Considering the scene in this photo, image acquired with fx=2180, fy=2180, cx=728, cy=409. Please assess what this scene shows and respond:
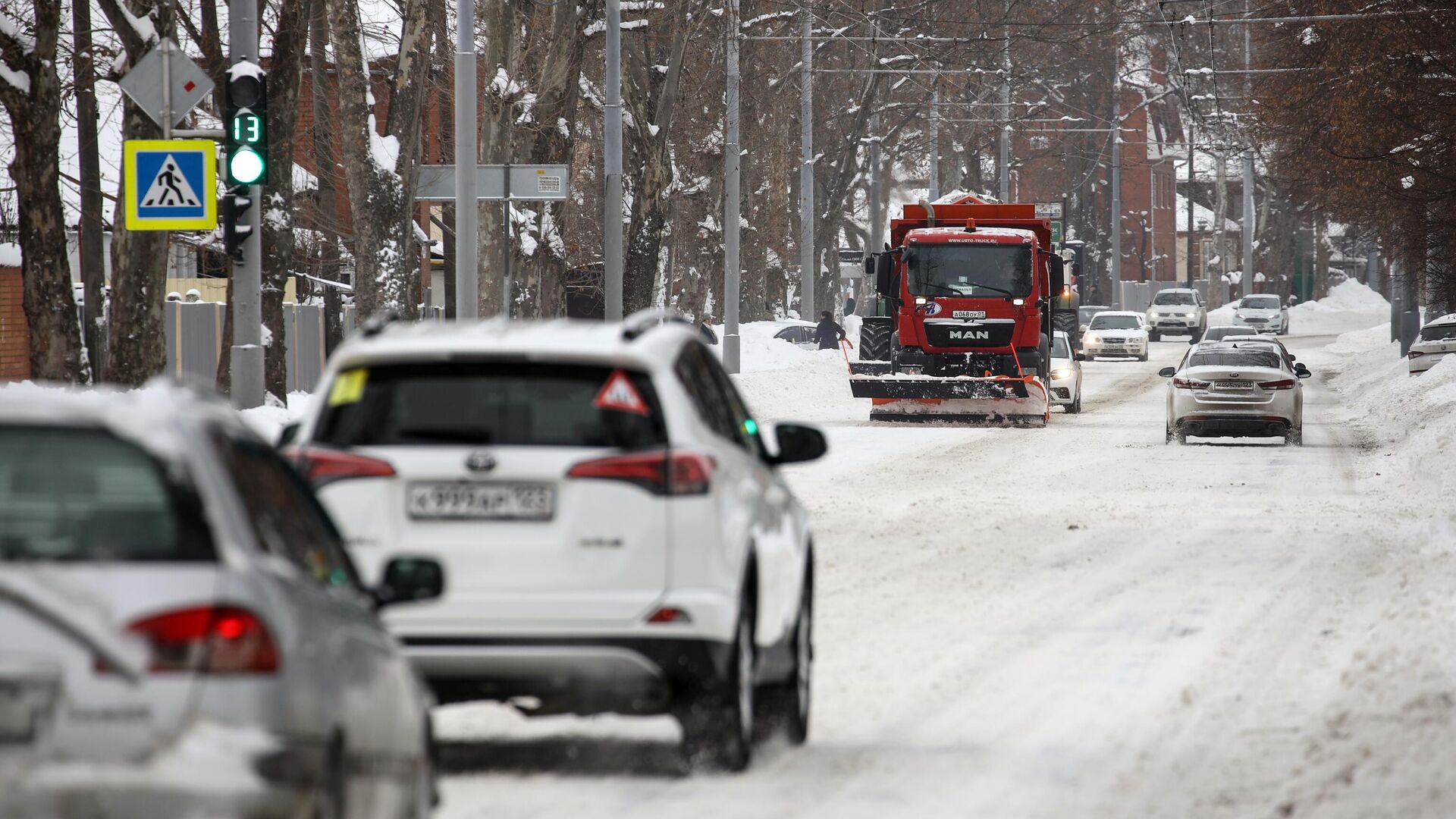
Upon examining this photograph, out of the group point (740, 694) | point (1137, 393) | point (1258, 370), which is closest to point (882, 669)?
point (740, 694)

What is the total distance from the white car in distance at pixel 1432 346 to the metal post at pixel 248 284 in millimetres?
25688

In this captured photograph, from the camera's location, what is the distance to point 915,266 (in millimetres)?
32938

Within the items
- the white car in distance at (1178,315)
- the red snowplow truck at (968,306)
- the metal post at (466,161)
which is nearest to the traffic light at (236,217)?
the metal post at (466,161)

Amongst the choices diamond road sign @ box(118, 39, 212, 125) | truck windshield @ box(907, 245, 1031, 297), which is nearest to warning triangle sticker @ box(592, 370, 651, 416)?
diamond road sign @ box(118, 39, 212, 125)

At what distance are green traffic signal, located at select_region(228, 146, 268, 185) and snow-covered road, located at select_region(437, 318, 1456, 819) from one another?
527 centimetres

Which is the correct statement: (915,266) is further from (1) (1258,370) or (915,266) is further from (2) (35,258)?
(2) (35,258)

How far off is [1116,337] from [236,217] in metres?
44.2

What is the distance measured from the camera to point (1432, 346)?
40.2 metres

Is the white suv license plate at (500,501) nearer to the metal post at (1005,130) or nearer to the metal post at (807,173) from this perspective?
the metal post at (807,173)

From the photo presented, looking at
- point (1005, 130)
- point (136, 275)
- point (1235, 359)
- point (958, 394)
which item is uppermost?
point (1005, 130)

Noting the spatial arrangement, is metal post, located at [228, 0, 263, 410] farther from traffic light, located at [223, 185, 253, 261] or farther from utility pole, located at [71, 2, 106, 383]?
utility pole, located at [71, 2, 106, 383]

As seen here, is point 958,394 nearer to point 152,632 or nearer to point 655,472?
point 655,472

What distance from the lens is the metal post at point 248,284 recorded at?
58.8 ft

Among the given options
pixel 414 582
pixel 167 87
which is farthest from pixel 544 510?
pixel 167 87
